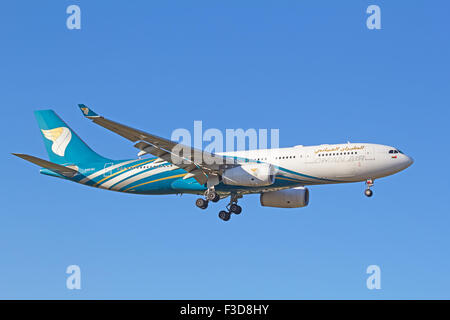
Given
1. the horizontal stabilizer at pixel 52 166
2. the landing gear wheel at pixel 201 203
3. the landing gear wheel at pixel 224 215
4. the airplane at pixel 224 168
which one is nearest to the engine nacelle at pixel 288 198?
the airplane at pixel 224 168

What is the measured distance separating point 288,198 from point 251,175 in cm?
669

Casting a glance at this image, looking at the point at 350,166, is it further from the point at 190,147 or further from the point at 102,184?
the point at 102,184

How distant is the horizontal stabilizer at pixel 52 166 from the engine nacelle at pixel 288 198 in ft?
49.6

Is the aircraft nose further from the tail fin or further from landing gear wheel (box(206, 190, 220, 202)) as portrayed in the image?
the tail fin

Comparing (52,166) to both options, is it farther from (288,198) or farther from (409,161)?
(409,161)

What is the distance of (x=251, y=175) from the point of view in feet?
150

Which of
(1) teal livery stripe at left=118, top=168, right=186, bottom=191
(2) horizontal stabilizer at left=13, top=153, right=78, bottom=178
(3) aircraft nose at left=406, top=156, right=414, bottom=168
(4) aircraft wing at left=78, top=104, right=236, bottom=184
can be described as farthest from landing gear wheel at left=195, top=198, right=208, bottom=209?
(3) aircraft nose at left=406, top=156, right=414, bottom=168

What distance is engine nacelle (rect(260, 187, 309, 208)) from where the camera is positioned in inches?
2020

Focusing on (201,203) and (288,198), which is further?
(288,198)

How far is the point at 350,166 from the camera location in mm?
44656

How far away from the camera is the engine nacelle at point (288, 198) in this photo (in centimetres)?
5131

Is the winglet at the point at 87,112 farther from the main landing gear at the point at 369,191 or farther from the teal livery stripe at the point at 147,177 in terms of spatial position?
the main landing gear at the point at 369,191

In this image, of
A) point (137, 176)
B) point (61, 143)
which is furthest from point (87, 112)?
point (61, 143)
